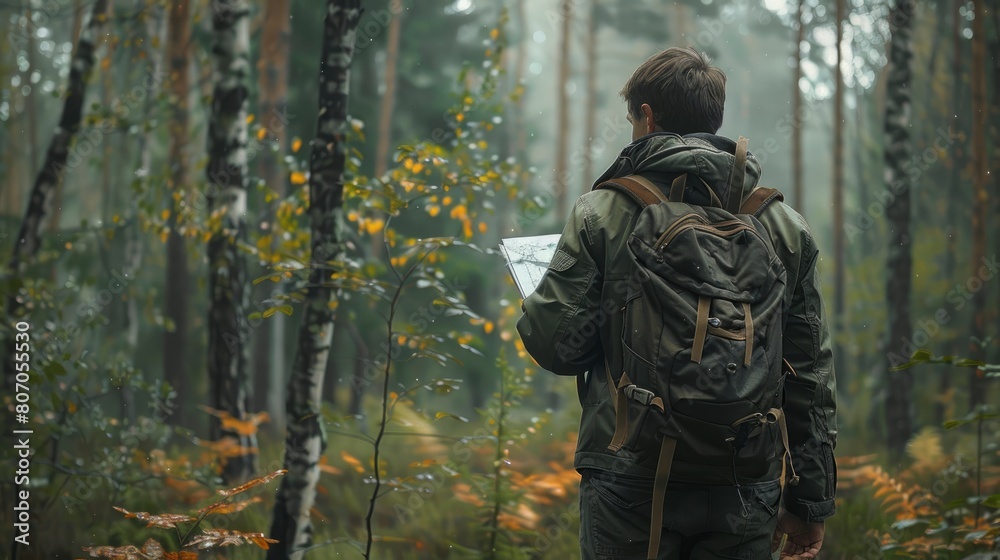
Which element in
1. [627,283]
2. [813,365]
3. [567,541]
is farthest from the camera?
[567,541]

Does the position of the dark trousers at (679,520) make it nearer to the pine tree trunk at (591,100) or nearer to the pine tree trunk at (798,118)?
the pine tree trunk at (798,118)

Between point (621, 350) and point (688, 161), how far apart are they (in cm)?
56

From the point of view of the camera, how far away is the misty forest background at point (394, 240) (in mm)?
5031

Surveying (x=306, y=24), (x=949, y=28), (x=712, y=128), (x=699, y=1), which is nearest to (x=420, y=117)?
(x=306, y=24)

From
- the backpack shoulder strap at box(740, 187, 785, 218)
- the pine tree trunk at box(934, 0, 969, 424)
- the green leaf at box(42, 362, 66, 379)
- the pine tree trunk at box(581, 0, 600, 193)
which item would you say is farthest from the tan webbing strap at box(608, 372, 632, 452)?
the pine tree trunk at box(581, 0, 600, 193)

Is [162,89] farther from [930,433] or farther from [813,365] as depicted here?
[930,433]

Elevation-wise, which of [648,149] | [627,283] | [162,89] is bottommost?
[627,283]

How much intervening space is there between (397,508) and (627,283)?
4.66 metres

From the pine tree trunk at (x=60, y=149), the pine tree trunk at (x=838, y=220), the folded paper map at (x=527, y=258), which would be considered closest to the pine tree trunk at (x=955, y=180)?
A: the pine tree trunk at (x=838, y=220)

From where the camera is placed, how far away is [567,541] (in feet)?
18.6

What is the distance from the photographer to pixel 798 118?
328 inches

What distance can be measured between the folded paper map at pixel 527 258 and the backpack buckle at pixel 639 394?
593 mm

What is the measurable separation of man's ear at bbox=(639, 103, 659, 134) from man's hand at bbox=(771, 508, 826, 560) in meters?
1.26

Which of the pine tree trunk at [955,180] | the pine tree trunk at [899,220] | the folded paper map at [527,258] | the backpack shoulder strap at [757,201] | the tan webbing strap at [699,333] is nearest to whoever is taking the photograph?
the tan webbing strap at [699,333]
